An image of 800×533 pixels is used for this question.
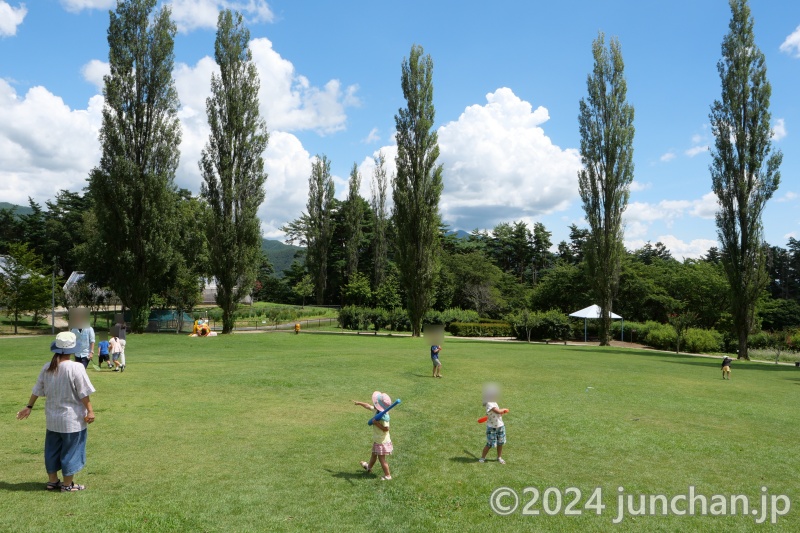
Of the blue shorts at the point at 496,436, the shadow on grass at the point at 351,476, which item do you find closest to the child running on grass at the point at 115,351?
the shadow on grass at the point at 351,476

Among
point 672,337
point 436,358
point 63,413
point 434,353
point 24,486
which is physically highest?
point 63,413

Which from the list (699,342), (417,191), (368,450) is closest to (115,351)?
(368,450)

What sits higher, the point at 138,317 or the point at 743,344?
the point at 138,317

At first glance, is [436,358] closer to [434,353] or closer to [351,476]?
[434,353]

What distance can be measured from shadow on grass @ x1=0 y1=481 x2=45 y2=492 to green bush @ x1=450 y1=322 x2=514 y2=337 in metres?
41.7

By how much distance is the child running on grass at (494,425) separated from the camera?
30.5 ft

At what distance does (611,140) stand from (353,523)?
41.6 metres

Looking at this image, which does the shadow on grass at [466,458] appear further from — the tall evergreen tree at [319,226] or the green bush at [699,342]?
the tall evergreen tree at [319,226]

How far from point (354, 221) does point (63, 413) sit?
218ft

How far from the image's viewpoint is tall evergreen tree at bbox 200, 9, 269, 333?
124 ft

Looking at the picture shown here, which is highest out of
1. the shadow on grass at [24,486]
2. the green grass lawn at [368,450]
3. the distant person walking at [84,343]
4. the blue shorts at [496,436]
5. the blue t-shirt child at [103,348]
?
the distant person walking at [84,343]

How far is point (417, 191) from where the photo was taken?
133 ft

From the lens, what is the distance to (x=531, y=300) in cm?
5697

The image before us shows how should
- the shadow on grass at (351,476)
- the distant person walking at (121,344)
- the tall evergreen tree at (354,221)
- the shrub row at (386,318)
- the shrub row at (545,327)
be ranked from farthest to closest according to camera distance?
1. the tall evergreen tree at (354,221)
2. the shrub row at (386,318)
3. the shrub row at (545,327)
4. the distant person walking at (121,344)
5. the shadow on grass at (351,476)
